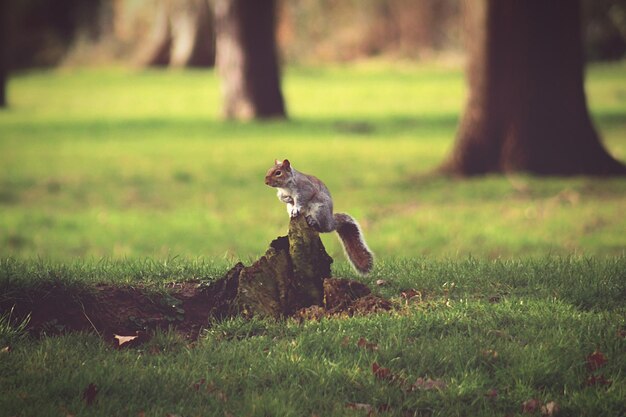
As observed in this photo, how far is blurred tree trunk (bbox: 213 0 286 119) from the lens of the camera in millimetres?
20891

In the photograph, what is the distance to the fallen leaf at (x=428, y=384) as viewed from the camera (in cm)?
524

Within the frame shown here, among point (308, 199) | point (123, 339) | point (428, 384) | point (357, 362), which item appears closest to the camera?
point (428, 384)

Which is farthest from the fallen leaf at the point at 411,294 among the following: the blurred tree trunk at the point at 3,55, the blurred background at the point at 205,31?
the blurred background at the point at 205,31

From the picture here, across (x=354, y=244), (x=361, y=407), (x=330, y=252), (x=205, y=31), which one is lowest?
(x=330, y=252)

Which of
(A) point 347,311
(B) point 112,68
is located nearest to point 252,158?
(A) point 347,311

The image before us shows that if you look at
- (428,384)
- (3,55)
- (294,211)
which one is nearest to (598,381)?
(428,384)

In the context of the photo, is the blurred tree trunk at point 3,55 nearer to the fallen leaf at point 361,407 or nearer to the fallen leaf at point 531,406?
the fallen leaf at point 361,407

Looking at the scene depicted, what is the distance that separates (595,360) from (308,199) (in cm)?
174

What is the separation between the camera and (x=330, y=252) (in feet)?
35.1

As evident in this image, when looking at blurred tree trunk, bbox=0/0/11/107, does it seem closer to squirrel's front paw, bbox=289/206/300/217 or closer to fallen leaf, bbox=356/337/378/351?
squirrel's front paw, bbox=289/206/300/217

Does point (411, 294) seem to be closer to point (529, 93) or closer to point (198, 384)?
point (198, 384)

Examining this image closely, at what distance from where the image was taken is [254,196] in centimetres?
1391

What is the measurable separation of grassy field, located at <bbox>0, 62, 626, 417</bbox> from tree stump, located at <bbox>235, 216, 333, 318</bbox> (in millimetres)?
186

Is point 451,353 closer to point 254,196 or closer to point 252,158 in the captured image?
point 254,196
